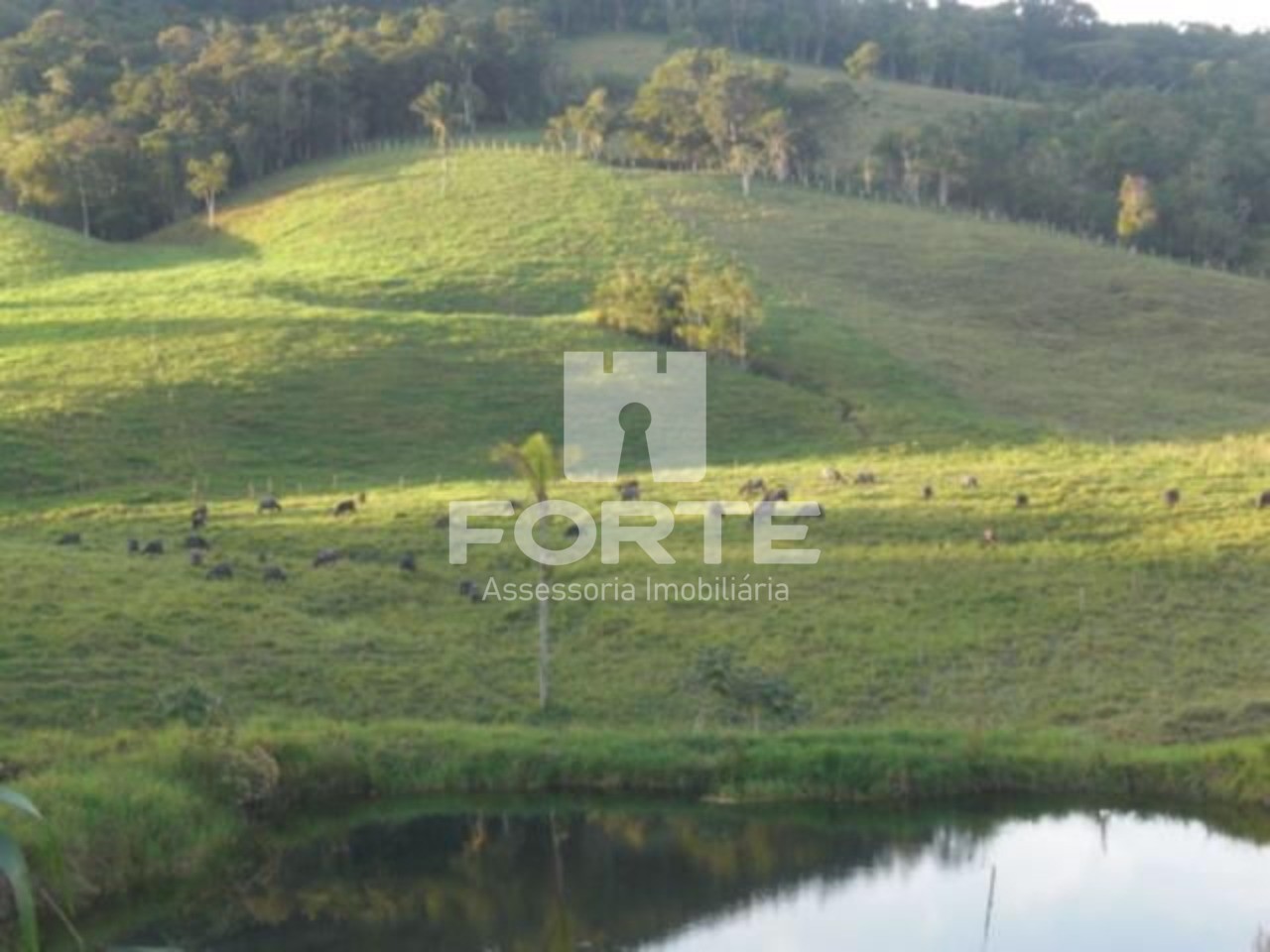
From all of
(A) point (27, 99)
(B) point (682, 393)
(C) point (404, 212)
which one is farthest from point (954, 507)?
(A) point (27, 99)

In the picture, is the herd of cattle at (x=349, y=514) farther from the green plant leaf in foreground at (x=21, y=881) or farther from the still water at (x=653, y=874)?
the green plant leaf in foreground at (x=21, y=881)

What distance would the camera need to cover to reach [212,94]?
104562mm

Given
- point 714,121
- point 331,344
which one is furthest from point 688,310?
point 714,121

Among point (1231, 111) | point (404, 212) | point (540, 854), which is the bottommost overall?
point (540, 854)

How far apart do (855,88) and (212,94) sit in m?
48.9

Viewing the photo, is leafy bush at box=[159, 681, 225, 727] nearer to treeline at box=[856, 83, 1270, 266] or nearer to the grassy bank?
the grassy bank

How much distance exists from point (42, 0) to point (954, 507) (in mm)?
116531

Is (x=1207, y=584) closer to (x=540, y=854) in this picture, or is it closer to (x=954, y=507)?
(x=954, y=507)

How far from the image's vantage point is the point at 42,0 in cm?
13675

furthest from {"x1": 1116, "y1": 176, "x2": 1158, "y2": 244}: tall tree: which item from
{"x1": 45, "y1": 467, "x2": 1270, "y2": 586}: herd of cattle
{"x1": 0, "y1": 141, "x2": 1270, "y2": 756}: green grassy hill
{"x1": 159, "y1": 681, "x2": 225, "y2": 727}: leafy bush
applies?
{"x1": 159, "y1": 681, "x2": 225, "y2": 727}: leafy bush

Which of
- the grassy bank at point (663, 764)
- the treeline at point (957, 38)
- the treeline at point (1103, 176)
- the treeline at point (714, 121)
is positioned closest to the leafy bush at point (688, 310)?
the treeline at point (714, 121)

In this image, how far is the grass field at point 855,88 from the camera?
112062 mm

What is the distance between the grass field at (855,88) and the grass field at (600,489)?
48.9ft

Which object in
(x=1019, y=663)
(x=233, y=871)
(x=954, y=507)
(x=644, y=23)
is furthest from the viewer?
(x=644, y=23)
